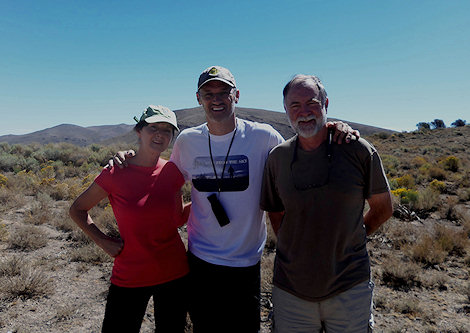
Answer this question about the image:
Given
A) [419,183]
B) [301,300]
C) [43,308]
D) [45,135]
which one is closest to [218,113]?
[301,300]

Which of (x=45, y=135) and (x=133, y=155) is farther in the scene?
(x=45, y=135)

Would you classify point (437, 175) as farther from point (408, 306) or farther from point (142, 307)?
point (142, 307)

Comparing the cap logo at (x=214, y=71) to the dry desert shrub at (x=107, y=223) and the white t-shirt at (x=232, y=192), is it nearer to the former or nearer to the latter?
the white t-shirt at (x=232, y=192)

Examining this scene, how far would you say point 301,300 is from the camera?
203 centimetres

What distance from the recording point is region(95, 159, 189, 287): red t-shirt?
2369 millimetres

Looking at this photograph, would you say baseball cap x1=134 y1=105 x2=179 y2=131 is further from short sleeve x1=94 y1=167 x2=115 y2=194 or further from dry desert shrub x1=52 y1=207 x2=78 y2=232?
dry desert shrub x1=52 y1=207 x2=78 y2=232

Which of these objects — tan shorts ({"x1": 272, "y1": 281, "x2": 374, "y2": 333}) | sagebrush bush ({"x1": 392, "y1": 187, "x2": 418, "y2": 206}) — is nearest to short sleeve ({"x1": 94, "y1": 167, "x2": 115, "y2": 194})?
tan shorts ({"x1": 272, "y1": 281, "x2": 374, "y2": 333})

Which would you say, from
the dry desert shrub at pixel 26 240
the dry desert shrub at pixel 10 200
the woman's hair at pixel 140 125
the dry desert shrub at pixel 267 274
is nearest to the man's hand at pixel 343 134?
the woman's hair at pixel 140 125

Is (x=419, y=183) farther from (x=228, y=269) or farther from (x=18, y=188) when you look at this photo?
(x=18, y=188)

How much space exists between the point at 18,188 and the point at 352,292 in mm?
11263

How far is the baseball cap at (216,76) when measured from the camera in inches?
98.0

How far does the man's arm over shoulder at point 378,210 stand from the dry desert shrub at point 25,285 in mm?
4454

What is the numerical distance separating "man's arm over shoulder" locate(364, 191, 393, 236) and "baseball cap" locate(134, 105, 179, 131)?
5.34ft

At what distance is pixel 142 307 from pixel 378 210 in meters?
1.92
